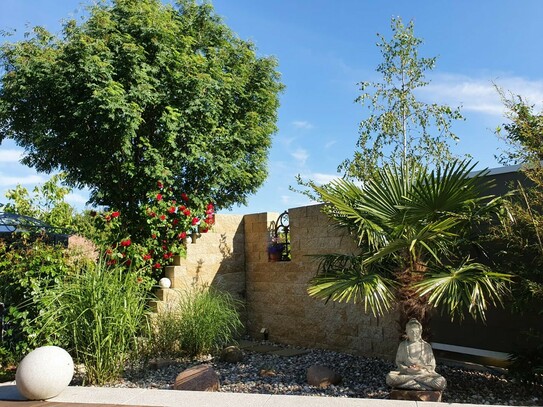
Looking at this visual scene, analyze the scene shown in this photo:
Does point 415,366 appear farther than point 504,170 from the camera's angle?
No

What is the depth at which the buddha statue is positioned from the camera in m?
4.62

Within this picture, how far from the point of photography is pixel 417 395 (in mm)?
4562

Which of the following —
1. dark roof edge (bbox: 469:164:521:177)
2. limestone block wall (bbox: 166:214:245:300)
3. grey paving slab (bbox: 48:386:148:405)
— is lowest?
grey paving slab (bbox: 48:386:148:405)

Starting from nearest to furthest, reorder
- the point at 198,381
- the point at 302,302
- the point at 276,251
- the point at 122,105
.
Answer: the point at 198,381
the point at 302,302
the point at 122,105
the point at 276,251

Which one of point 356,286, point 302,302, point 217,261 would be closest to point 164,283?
point 217,261

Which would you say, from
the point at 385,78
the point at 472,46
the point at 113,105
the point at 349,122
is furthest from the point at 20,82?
the point at 472,46

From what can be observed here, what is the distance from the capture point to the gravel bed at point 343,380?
5.02 metres

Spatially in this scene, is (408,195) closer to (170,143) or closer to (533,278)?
(533,278)

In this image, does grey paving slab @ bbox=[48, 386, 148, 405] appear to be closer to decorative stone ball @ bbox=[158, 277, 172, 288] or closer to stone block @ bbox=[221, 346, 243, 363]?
stone block @ bbox=[221, 346, 243, 363]

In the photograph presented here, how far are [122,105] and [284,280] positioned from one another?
4363 mm

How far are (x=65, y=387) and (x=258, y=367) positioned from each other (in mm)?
2662

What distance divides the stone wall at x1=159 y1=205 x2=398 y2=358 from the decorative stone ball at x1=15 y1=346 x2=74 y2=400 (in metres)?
3.58

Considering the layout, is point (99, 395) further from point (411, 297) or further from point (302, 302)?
point (302, 302)

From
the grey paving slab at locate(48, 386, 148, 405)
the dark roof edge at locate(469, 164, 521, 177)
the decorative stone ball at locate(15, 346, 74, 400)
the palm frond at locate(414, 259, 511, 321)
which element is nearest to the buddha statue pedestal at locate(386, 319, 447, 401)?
the palm frond at locate(414, 259, 511, 321)
